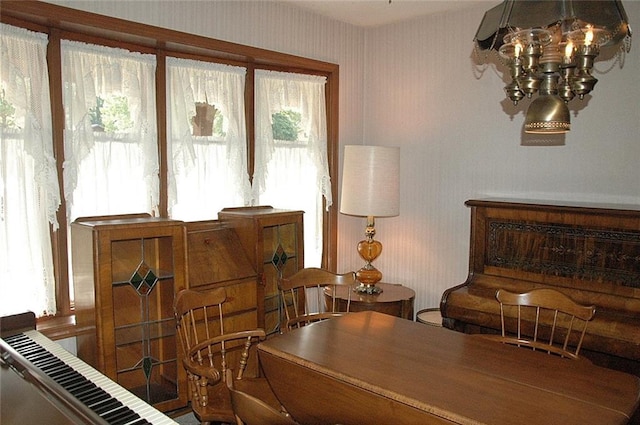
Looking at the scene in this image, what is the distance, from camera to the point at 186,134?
127 inches

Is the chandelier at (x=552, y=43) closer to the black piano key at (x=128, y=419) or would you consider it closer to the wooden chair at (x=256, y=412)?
the wooden chair at (x=256, y=412)

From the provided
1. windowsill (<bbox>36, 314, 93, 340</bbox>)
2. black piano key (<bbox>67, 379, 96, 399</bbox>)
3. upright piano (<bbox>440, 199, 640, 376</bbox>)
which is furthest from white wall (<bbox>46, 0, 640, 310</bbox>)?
black piano key (<bbox>67, 379, 96, 399</bbox>)

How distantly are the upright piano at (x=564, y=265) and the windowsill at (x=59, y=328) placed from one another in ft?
6.81

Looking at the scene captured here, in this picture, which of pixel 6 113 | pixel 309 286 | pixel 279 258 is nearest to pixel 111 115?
pixel 6 113

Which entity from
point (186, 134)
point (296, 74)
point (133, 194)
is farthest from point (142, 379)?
point (296, 74)

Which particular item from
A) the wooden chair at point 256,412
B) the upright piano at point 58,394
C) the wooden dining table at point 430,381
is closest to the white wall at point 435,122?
the wooden dining table at point 430,381

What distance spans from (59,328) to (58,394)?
1.41 meters

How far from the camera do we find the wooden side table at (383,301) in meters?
3.46

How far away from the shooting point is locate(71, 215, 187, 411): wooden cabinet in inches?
99.8

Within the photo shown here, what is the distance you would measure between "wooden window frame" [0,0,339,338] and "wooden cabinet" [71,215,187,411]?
203 millimetres

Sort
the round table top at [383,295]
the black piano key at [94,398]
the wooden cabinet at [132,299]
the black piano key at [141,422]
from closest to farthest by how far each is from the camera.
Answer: the black piano key at [141,422], the black piano key at [94,398], the wooden cabinet at [132,299], the round table top at [383,295]

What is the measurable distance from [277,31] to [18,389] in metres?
2.74

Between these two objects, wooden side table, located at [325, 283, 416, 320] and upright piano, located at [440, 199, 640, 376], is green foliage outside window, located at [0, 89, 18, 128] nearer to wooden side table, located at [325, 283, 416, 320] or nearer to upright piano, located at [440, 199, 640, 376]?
wooden side table, located at [325, 283, 416, 320]

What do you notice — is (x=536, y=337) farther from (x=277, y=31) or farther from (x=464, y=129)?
(x=277, y=31)
